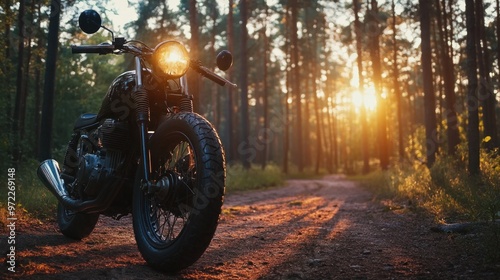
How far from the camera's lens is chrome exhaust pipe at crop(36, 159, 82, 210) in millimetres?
4386

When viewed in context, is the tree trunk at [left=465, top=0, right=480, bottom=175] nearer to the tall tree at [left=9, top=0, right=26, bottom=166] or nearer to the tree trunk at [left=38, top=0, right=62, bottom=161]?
the tree trunk at [left=38, top=0, right=62, bottom=161]

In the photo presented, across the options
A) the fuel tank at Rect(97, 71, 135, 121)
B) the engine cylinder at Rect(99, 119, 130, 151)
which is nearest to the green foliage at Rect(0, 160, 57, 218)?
the fuel tank at Rect(97, 71, 135, 121)

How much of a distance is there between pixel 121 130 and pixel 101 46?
90cm

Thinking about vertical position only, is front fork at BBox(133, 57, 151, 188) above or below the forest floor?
above

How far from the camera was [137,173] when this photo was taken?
154 inches

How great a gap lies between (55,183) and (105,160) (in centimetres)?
114

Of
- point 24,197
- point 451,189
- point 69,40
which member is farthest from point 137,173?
point 69,40

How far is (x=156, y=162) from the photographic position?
3963mm

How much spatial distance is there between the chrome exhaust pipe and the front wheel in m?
0.91

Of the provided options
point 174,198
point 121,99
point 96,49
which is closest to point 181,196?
point 174,198

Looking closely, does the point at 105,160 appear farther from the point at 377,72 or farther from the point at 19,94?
the point at 377,72

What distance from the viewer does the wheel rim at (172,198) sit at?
3631 mm

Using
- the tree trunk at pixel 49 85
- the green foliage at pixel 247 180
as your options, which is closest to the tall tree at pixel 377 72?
the green foliage at pixel 247 180

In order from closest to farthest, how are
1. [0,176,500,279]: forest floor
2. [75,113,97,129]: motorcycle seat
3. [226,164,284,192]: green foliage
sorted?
[0,176,500,279]: forest floor < [75,113,97,129]: motorcycle seat < [226,164,284,192]: green foliage
